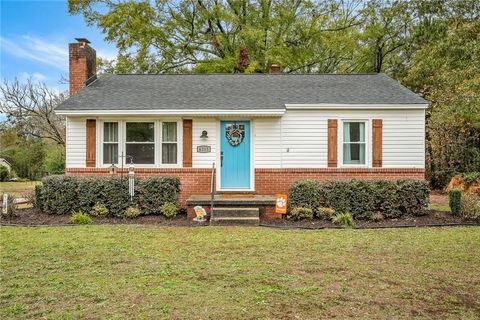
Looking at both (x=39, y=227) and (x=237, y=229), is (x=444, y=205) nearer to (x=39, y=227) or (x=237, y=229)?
(x=237, y=229)

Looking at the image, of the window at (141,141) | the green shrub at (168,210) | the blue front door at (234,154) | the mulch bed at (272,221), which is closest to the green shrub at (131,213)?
the mulch bed at (272,221)

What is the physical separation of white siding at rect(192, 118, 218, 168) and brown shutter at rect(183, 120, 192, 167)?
0.10m

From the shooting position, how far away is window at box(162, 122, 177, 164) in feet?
38.4

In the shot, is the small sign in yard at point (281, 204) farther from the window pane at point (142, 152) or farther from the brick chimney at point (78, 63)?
the brick chimney at point (78, 63)

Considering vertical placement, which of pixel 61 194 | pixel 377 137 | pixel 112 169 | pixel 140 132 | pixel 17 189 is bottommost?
pixel 17 189

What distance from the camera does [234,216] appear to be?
983 centimetres

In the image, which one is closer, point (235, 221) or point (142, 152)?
point (235, 221)

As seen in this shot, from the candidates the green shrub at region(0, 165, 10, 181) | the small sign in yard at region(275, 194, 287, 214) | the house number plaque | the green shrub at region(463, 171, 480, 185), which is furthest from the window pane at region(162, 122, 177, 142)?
the green shrub at region(0, 165, 10, 181)

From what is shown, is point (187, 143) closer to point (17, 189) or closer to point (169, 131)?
point (169, 131)

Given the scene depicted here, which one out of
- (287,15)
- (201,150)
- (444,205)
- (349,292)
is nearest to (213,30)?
(287,15)

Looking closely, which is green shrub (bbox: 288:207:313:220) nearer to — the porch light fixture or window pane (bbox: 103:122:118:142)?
the porch light fixture

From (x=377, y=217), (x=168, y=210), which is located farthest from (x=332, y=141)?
(x=168, y=210)

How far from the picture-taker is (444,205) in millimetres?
12828

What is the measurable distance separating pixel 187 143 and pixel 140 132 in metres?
1.47
